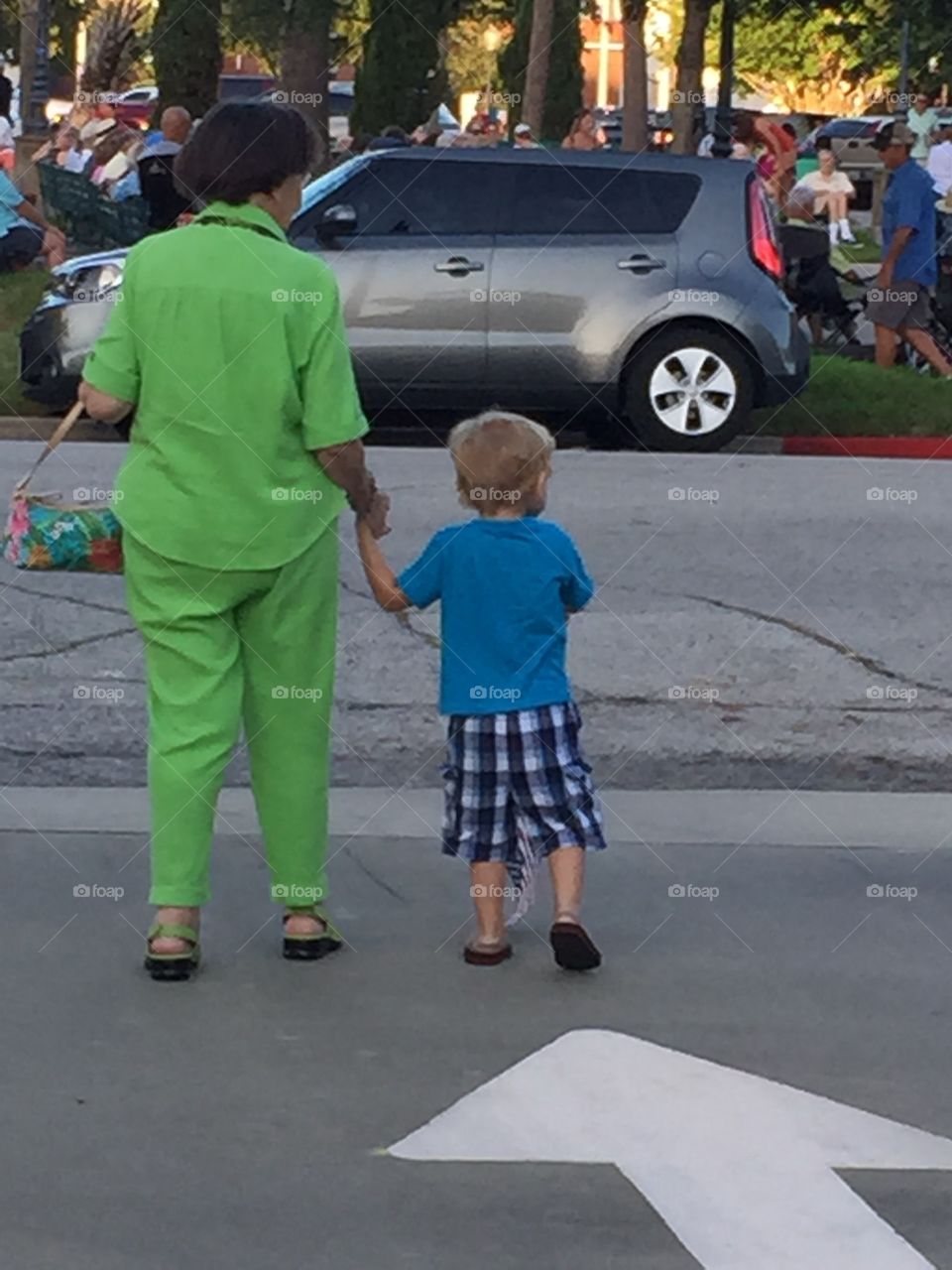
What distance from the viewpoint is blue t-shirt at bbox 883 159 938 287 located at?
56.6ft

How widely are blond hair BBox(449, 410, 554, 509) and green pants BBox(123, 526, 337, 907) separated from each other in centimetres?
32

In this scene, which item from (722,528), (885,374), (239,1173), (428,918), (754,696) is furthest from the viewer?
(885,374)

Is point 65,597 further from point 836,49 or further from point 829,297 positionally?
point 836,49

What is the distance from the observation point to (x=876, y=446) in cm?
1510

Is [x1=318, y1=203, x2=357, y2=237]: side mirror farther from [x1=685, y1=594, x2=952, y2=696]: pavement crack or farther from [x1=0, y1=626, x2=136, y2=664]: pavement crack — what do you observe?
[x1=0, y1=626, x2=136, y2=664]: pavement crack

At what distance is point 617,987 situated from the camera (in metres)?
5.44

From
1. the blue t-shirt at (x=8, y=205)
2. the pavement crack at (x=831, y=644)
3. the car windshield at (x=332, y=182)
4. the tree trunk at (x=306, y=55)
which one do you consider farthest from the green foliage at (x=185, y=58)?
the pavement crack at (x=831, y=644)

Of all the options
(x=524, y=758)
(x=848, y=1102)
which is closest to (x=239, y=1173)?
(x=848, y=1102)

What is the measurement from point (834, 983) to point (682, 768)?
6.25 ft

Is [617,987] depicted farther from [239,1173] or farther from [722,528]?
[722,528]

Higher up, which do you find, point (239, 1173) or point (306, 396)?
point (306, 396)

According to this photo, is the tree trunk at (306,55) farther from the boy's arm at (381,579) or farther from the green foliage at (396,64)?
the boy's arm at (381,579)

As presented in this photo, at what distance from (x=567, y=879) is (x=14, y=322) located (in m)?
12.1

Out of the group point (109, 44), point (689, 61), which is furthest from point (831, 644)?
point (109, 44)
